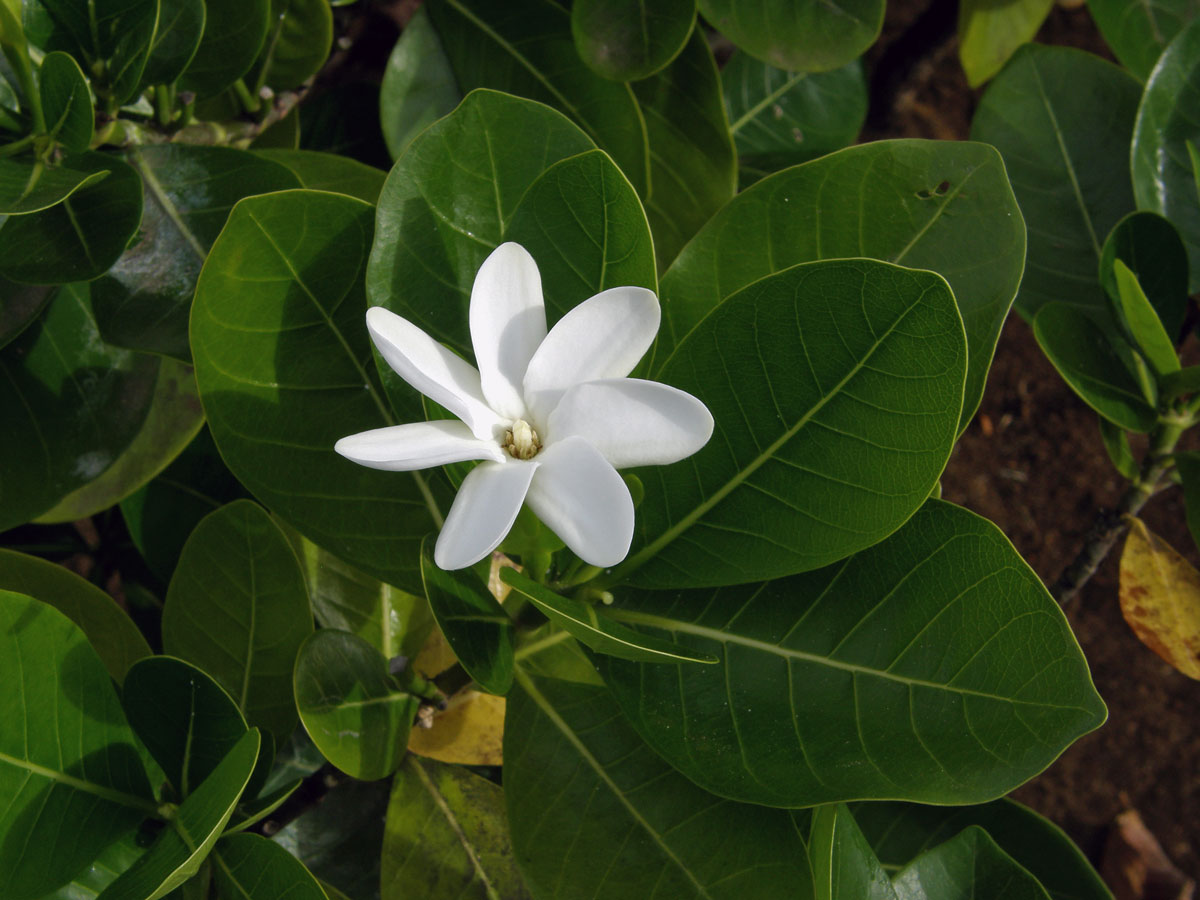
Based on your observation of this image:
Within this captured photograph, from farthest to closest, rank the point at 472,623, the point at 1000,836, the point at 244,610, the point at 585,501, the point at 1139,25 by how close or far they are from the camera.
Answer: the point at 1139,25 < the point at 1000,836 < the point at 244,610 < the point at 472,623 < the point at 585,501

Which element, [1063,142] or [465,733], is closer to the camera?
[465,733]

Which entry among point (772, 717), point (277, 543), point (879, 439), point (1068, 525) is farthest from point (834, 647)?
point (1068, 525)

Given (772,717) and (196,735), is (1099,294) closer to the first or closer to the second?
(772,717)

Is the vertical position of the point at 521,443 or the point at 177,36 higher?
the point at 177,36

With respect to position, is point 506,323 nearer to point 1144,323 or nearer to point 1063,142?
point 1144,323

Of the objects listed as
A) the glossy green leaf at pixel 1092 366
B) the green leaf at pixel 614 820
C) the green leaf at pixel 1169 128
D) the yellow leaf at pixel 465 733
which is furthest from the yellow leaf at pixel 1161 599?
the yellow leaf at pixel 465 733

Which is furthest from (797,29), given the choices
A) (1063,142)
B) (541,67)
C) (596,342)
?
(596,342)

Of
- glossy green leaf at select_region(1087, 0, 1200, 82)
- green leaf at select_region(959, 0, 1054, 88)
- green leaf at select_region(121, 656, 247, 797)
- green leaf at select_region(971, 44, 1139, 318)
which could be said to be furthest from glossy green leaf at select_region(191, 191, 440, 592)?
green leaf at select_region(959, 0, 1054, 88)

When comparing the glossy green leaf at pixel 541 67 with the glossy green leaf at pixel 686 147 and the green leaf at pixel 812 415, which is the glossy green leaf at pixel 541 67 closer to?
the glossy green leaf at pixel 686 147
